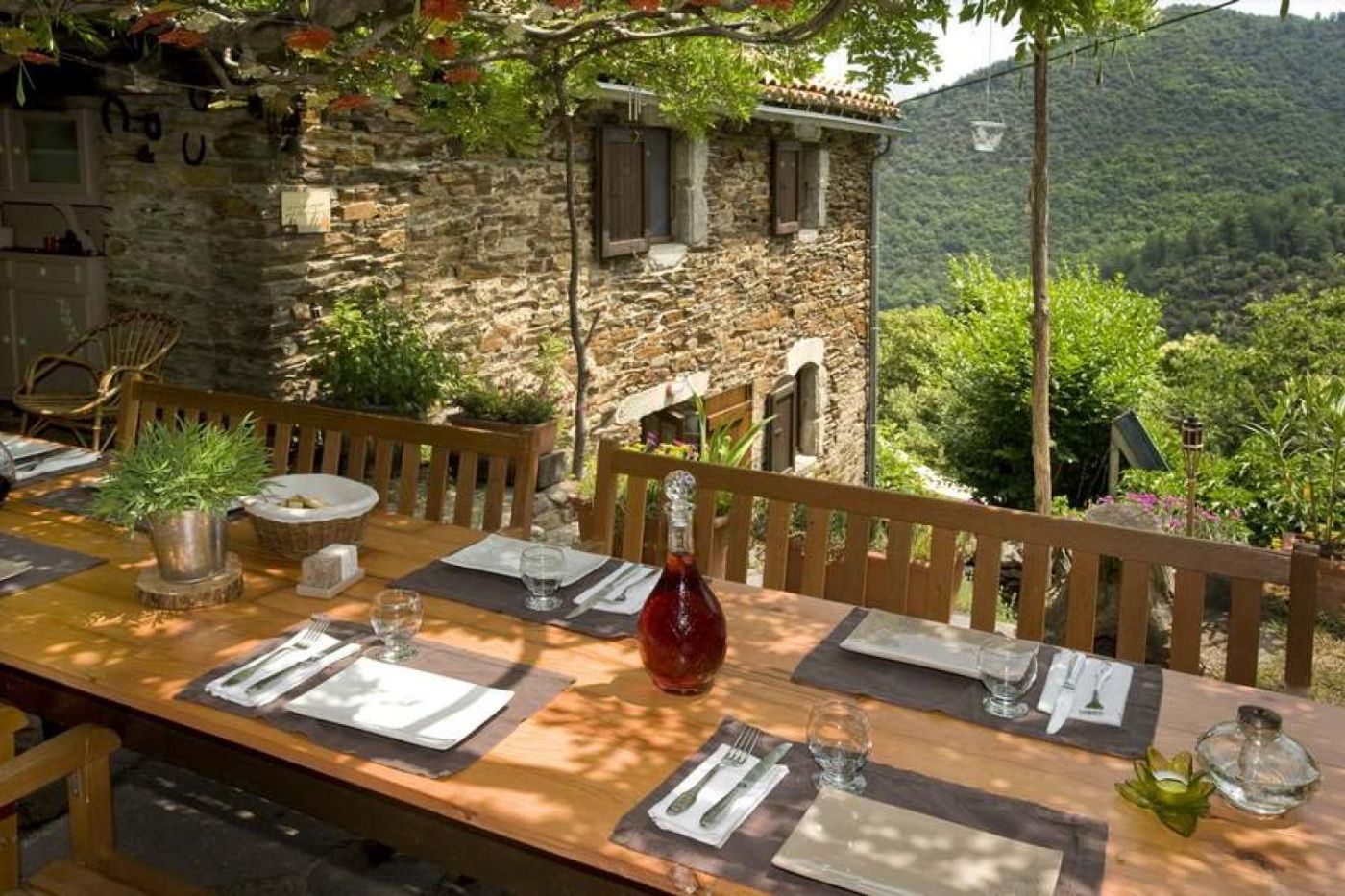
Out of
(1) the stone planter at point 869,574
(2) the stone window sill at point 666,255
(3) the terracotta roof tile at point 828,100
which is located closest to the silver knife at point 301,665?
(1) the stone planter at point 869,574

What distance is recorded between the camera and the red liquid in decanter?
1701 mm

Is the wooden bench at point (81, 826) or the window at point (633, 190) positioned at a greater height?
the window at point (633, 190)

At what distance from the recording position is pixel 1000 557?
7.68 feet

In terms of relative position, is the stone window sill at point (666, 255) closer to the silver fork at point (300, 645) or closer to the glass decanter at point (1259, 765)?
the silver fork at point (300, 645)

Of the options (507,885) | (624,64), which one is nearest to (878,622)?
(507,885)

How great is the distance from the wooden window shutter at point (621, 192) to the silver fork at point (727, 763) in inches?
226

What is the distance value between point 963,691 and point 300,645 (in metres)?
1.04

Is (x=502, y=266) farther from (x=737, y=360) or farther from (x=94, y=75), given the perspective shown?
(x=737, y=360)

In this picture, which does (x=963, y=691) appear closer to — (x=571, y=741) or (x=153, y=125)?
(x=571, y=741)

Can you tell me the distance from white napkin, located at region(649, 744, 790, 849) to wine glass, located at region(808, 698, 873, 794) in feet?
0.18

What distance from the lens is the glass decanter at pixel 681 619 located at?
169 centimetres

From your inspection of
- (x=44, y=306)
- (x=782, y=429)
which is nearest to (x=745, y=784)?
(x=44, y=306)

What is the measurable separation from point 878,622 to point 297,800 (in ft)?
3.18

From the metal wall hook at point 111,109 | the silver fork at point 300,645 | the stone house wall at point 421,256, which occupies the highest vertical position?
the metal wall hook at point 111,109
